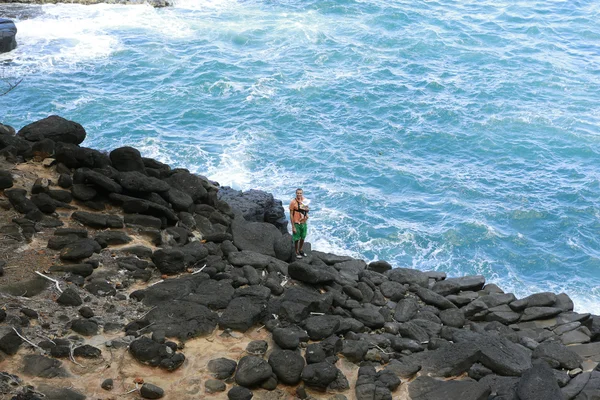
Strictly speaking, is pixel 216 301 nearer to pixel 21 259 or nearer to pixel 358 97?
pixel 21 259

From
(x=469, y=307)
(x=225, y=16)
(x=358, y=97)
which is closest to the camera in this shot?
(x=469, y=307)

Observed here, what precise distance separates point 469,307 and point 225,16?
29.8 meters

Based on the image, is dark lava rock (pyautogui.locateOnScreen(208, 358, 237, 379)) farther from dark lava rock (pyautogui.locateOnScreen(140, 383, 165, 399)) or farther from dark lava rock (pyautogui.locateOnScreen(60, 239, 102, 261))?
dark lava rock (pyautogui.locateOnScreen(60, 239, 102, 261))

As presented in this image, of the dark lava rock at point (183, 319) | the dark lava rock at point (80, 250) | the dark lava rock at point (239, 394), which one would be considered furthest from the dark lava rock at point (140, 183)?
the dark lava rock at point (239, 394)

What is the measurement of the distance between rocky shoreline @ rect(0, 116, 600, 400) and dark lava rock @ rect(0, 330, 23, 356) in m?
0.02

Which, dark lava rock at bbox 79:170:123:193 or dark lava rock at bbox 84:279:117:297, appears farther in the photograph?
dark lava rock at bbox 79:170:123:193

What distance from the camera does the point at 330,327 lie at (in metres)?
13.9

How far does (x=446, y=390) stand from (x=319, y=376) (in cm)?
224

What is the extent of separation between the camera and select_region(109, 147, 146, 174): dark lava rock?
1819 centimetres

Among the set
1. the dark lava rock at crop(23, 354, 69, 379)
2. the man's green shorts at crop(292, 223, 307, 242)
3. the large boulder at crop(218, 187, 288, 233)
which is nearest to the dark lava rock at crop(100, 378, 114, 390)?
the dark lava rock at crop(23, 354, 69, 379)

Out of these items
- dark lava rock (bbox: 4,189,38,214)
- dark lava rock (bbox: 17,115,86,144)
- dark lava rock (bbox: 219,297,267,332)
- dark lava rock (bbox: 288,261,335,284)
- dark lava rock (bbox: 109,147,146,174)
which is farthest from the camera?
dark lava rock (bbox: 17,115,86,144)

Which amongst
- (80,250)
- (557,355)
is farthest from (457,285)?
(80,250)

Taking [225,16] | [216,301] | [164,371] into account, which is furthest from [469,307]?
[225,16]

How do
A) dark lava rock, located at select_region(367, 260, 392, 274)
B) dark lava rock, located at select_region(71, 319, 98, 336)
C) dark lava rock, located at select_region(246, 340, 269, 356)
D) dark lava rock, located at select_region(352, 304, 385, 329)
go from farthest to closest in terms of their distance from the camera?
dark lava rock, located at select_region(367, 260, 392, 274)
dark lava rock, located at select_region(352, 304, 385, 329)
dark lava rock, located at select_region(246, 340, 269, 356)
dark lava rock, located at select_region(71, 319, 98, 336)
